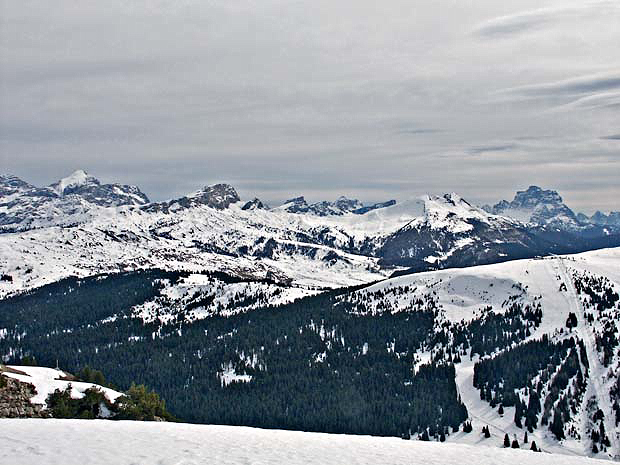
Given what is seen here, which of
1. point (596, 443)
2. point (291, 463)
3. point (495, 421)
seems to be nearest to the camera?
point (291, 463)

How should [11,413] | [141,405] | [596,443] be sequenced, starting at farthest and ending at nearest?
[596,443], [141,405], [11,413]

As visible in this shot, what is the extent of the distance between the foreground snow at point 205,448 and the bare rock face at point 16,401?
2536 centimetres

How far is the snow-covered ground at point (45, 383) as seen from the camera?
252 feet

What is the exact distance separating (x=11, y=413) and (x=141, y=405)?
18919mm

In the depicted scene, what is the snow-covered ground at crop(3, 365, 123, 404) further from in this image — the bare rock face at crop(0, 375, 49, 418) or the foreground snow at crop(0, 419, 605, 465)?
the foreground snow at crop(0, 419, 605, 465)

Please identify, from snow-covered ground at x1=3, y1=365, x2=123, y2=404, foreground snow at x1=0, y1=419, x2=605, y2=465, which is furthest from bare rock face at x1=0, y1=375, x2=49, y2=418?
foreground snow at x1=0, y1=419, x2=605, y2=465

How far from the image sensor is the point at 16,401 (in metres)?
71.8

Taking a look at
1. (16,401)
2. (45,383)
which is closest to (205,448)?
(16,401)

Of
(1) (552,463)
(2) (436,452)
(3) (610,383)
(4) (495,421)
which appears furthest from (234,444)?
(3) (610,383)

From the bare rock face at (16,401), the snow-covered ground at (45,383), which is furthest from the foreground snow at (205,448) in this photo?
the snow-covered ground at (45,383)

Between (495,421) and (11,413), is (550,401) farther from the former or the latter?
(11,413)

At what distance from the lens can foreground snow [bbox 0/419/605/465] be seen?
37.1 meters

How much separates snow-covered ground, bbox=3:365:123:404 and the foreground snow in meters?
31.2

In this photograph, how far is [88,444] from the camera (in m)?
39.9
